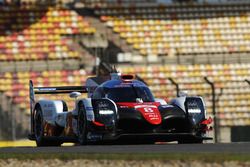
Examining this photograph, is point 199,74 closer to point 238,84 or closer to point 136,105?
point 238,84

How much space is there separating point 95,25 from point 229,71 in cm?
615

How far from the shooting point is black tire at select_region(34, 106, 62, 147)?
17609 mm

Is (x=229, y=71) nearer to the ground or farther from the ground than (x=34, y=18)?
nearer to the ground

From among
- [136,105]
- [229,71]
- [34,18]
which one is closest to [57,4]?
[34,18]

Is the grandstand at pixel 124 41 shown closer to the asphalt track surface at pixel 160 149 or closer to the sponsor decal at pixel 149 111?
the sponsor decal at pixel 149 111

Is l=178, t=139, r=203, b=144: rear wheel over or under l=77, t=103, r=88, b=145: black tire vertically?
under

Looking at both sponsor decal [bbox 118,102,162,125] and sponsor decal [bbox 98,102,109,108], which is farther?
sponsor decal [bbox 118,102,162,125]

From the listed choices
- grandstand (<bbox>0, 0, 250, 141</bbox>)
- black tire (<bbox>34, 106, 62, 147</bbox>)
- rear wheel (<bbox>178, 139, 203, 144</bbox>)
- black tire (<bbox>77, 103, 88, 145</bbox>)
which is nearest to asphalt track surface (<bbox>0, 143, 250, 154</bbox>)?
black tire (<bbox>77, 103, 88, 145</bbox>)

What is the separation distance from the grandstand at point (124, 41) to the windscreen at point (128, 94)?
12.1 m

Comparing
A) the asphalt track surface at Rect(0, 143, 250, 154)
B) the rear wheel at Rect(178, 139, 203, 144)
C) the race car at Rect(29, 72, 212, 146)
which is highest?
the race car at Rect(29, 72, 212, 146)

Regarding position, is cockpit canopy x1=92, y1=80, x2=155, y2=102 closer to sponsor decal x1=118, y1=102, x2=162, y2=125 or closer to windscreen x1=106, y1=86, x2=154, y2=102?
windscreen x1=106, y1=86, x2=154, y2=102

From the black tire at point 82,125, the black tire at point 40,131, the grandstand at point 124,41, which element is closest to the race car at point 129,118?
the black tire at point 82,125

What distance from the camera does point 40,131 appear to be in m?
17.8

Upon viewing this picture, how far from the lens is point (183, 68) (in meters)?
32.2
